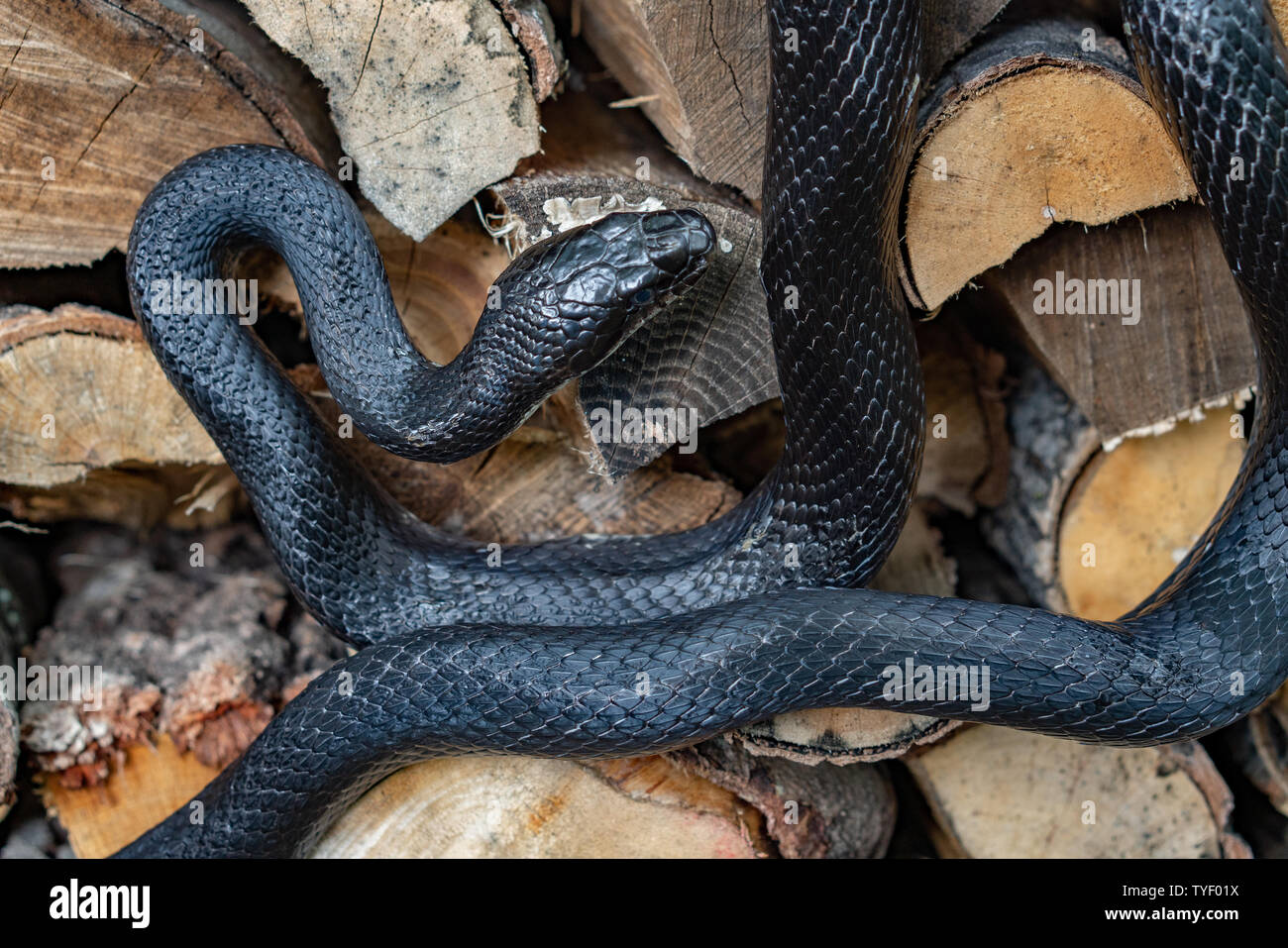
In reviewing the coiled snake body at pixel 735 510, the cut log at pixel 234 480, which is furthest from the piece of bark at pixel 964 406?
the cut log at pixel 234 480

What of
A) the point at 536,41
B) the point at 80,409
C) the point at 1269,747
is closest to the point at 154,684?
the point at 80,409

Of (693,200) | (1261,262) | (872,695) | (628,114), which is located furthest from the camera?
(628,114)

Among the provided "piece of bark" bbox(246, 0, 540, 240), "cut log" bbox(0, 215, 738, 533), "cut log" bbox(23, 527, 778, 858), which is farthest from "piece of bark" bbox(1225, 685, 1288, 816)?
"piece of bark" bbox(246, 0, 540, 240)

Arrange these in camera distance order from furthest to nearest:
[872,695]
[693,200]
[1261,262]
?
[693,200], [872,695], [1261,262]

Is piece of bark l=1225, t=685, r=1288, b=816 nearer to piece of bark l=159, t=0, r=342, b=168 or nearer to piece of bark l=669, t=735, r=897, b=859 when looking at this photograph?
piece of bark l=669, t=735, r=897, b=859

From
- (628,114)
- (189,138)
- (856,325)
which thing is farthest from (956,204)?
(189,138)

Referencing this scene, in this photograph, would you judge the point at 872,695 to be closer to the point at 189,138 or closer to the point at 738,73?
the point at 738,73
